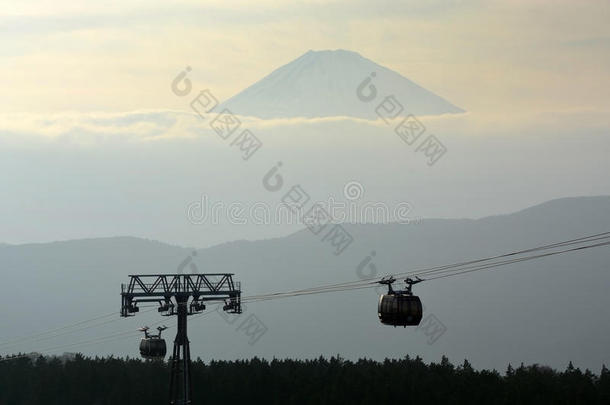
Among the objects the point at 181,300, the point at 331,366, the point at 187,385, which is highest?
the point at 331,366

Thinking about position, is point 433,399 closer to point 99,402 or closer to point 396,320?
point 99,402

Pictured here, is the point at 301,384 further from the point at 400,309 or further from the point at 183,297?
the point at 400,309

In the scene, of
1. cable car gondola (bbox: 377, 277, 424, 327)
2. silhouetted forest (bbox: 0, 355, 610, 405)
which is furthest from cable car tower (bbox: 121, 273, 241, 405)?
silhouetted forest (bbox: 0, 355, 610, 405)

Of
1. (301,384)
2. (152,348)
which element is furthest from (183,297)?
(301,384)

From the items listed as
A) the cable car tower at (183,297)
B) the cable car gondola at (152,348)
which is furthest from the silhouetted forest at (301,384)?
the cable car tower at (183,297)

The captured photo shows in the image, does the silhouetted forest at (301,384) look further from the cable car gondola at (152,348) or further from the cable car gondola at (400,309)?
the cable car gondola at (400,309)

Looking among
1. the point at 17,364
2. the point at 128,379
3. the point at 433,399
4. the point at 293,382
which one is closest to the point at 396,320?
the point at 433,399

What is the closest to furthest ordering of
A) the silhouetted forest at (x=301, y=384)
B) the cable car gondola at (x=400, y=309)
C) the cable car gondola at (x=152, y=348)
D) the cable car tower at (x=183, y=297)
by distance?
the cable car gondola at (x=400, y=309) → the cable car tower at (x=183, y=297) → the cable car gondola at (x=152, y=348) → the silhouetted forest at (x=301, y=384)

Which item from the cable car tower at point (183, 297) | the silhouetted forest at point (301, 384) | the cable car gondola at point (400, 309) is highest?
the silhouetted forest at point (301, 384)
